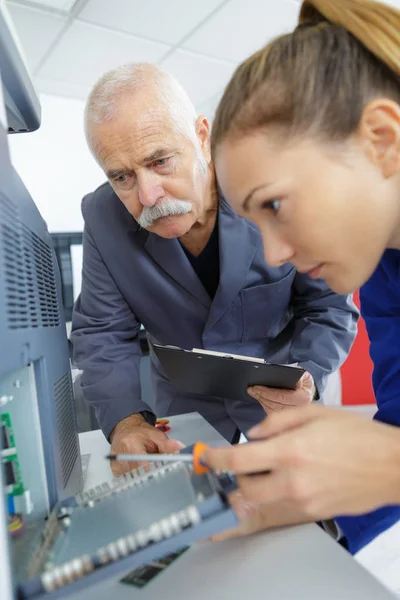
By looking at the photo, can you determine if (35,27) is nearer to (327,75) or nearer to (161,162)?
(161,162)

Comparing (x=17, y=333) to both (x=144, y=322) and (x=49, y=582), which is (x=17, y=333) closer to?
(x=49, y=582)

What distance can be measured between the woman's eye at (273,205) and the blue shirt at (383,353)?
311mm

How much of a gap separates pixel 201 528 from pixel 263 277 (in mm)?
876

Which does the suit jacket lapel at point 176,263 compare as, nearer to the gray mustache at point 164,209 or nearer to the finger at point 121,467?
the gray mustache at point 164,209

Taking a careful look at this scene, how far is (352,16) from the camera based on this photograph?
0.57m

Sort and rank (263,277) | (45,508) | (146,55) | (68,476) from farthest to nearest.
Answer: (146,55)
(263,277)
(68,476)
(45,508)

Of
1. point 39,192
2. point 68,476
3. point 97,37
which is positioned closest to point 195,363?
point 68,476

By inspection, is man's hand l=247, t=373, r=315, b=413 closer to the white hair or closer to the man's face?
the man's face

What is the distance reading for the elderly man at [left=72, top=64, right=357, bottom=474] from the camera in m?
1.01

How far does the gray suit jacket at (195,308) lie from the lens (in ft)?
3.80

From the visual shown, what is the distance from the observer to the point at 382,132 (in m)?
0.55

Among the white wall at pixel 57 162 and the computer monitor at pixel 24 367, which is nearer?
the computer monitor at pixel 24 367

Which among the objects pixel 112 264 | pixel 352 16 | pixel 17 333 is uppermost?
pixel 352 16

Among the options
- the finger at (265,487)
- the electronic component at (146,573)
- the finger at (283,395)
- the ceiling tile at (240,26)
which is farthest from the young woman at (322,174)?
the ceiling tile at (240,26)
